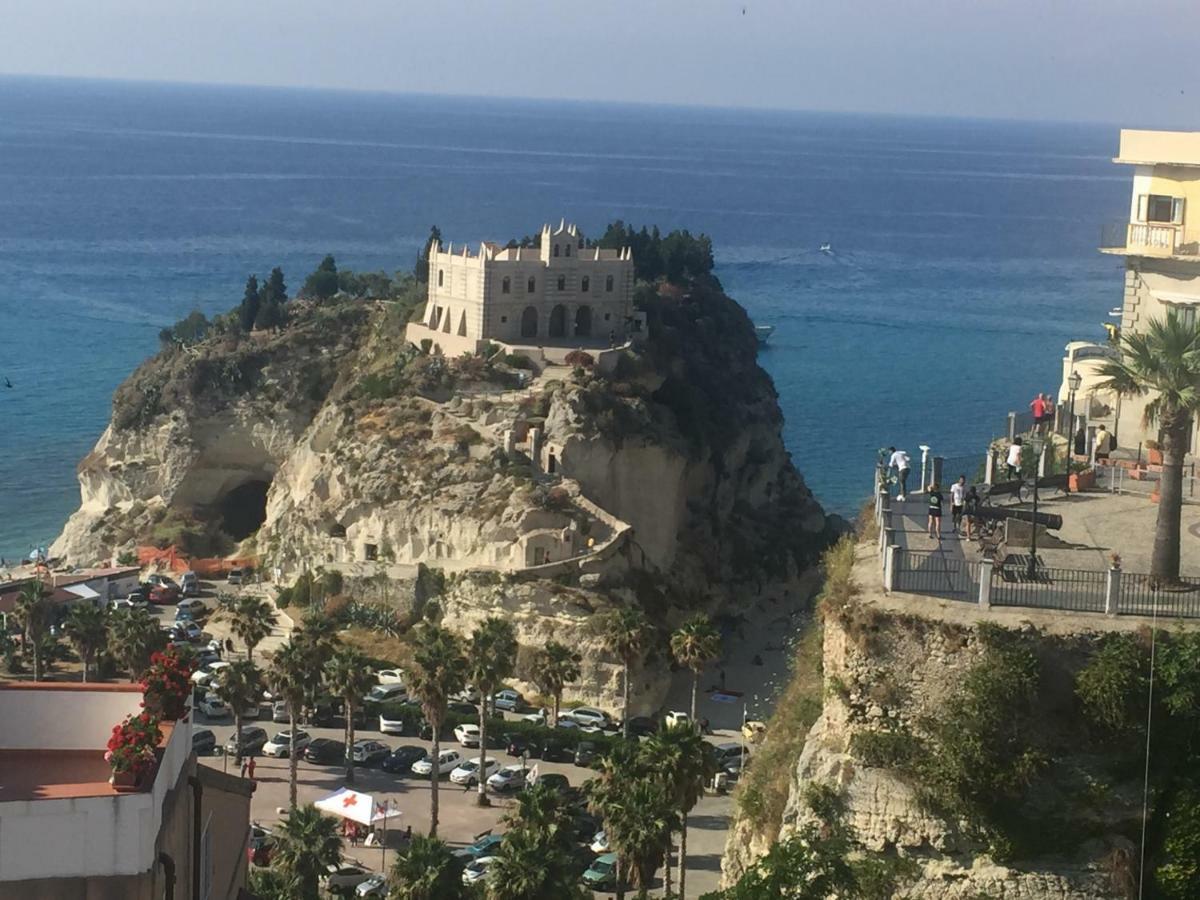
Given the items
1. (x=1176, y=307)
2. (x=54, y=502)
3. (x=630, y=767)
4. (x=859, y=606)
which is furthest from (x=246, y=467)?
(x=859, y=606)

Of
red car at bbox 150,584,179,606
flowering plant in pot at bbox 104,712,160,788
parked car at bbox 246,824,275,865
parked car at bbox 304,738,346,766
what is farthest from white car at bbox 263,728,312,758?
flowering plant in pot at bbox 104,712,160,788

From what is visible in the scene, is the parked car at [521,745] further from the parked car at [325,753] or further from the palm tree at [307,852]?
the palm tree at [307,852]

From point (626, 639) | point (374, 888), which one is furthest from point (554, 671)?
point (374, 888)

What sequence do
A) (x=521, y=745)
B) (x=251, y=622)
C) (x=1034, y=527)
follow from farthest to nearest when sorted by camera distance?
(x=251, y=622), (x=521, y=745), (x=1034, y=527)

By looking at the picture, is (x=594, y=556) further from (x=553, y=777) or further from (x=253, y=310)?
(x=253, y=310)

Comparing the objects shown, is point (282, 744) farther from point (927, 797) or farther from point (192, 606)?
point (927, 797)

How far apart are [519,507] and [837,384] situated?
210ft

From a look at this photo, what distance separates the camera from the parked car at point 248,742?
179ft

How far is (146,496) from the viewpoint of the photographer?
287 feet

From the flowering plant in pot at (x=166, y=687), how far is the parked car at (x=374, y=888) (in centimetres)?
2406

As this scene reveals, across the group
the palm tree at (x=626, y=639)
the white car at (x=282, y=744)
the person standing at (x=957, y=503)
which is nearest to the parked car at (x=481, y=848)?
the white car at (x=282, y=744)

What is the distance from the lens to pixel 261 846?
4469 centimetres

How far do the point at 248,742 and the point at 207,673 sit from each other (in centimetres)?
780

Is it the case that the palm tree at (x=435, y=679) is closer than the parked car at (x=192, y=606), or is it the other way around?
the palm tree at (x=435, y=679)
